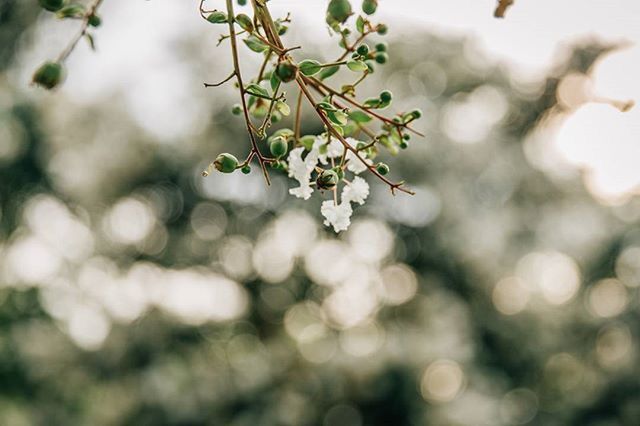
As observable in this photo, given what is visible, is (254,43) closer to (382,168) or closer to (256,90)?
(256,90)

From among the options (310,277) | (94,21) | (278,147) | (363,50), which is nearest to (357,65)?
(363,50)

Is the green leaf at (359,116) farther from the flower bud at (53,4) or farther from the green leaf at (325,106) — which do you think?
the flower bud at (53,4)

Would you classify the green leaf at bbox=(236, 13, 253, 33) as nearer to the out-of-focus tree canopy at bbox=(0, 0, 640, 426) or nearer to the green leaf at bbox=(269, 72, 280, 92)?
the green leaf at bbox=(269, 72, 280, 92)

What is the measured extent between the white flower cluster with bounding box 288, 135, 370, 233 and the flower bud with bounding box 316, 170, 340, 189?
0.08 feet

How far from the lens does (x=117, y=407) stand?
6.49m

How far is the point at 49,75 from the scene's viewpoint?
54cm

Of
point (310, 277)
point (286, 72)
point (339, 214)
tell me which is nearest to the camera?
point (286, 72)

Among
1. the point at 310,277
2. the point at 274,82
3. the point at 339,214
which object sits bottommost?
the point at 310,277

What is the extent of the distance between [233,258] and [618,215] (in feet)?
18.6

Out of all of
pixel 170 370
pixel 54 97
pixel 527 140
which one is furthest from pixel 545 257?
pixel 54 97

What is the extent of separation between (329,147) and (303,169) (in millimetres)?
41

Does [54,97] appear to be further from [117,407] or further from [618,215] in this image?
[618,215]

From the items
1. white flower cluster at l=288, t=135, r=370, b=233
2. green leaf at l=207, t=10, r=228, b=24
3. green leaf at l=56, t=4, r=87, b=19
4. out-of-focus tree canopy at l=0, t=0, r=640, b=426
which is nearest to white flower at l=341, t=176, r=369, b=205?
white flower cluster at l=288, t=135, r=370, b=233

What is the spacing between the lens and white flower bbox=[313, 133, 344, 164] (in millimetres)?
640
